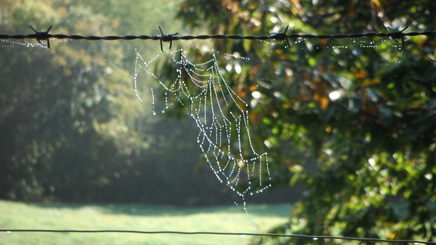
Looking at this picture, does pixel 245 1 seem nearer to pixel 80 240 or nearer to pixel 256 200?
pixel 80 240

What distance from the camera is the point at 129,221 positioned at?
58.6 ft

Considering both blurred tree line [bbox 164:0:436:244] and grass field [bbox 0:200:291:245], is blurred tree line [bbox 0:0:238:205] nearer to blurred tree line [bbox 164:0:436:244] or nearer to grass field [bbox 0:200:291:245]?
grass field [bbox 0:200:291:245]

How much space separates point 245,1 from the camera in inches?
Answer: 175

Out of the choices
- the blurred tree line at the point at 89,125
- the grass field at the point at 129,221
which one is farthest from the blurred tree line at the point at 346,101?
the blurred tree line at the point at 89,125

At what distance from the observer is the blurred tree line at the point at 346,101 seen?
3600 millimetres

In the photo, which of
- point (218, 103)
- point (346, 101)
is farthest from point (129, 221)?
point (346, 101)

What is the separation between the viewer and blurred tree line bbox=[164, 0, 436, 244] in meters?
3.60

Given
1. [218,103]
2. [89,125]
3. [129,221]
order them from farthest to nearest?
Answer: 1. [89,125]
2. [129,221]
3. [218,103]

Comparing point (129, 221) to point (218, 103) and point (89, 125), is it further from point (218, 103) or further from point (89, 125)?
point (218, 103)

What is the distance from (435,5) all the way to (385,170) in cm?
124

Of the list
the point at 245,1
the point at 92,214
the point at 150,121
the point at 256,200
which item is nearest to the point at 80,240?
the point at 92,214

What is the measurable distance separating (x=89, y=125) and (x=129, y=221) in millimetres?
2839

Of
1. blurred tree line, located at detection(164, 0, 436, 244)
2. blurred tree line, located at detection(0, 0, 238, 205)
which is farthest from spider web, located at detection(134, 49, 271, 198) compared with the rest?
blurred tree line, located at detection(0, 0, 238, 205)

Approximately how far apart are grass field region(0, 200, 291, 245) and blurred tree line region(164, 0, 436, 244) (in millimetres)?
8319
